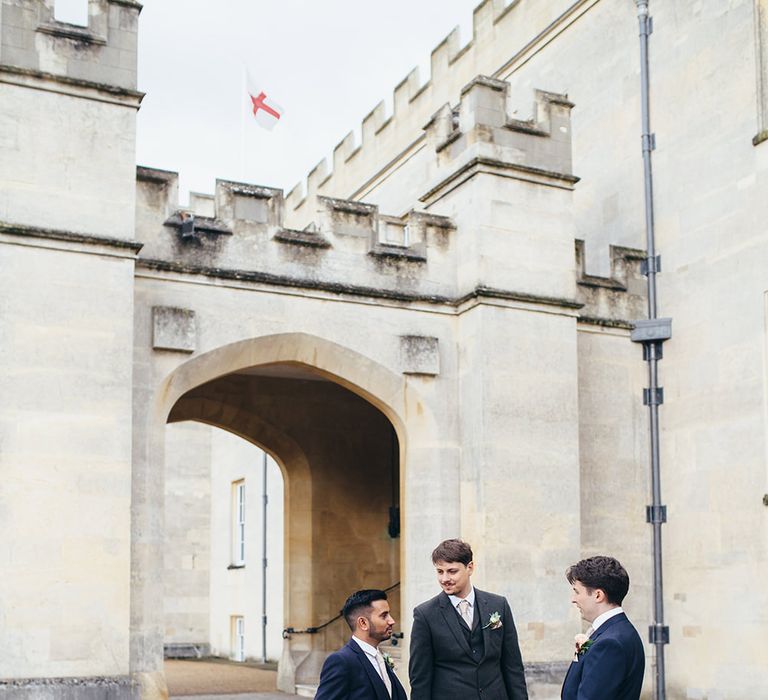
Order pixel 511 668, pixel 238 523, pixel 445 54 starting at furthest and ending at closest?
pixel 238 523 → pixel 445 54 → pixel 511 668

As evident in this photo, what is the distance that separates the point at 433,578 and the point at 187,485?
41.1 ft

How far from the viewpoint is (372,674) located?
483 cm

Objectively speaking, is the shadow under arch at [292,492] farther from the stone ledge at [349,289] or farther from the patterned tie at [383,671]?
the patterned tie at [383,671]

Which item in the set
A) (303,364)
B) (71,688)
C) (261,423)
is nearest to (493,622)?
(71,688)

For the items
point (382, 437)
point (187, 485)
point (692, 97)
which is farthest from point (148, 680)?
point (187, 485)

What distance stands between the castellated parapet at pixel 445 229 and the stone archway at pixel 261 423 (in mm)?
678

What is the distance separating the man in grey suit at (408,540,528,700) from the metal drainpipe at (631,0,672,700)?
7.24 metres

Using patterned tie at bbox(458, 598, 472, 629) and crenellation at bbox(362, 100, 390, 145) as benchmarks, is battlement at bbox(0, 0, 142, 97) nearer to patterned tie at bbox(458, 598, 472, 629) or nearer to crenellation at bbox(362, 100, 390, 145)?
patterned tie at bbox(458, 598, 472, 629)

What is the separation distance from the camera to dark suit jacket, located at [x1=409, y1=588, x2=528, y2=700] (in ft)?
17.5

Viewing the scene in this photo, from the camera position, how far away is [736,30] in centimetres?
1214

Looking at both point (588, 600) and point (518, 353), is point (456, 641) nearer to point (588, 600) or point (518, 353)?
point (588, 600)

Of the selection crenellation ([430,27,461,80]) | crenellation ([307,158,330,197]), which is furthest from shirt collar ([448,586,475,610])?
crenellation ([307,158,330,197])

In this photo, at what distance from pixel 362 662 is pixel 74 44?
699cm

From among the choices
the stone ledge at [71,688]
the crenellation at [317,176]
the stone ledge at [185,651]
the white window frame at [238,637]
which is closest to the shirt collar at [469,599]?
the stone ledge at [71,688]
